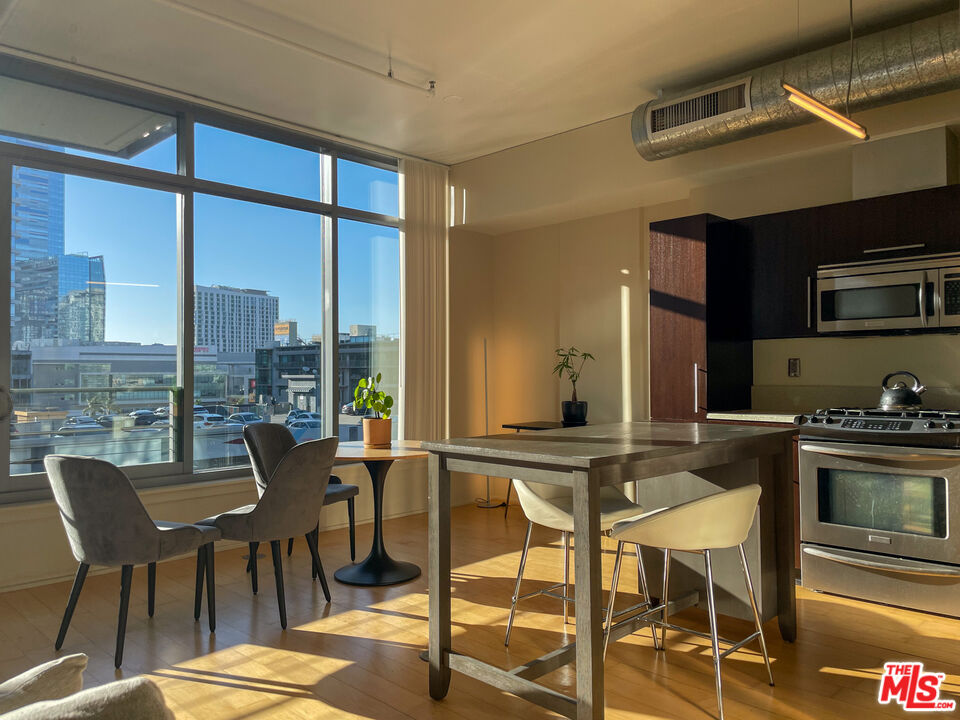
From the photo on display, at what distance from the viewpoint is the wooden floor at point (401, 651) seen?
256 cm

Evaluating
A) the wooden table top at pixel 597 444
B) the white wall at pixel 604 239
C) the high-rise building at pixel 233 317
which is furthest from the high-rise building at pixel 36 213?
the white wall at pixel 604 239

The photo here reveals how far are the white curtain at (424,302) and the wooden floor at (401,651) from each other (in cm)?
210

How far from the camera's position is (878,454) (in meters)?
3.59

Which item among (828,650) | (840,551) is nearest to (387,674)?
(828,650)

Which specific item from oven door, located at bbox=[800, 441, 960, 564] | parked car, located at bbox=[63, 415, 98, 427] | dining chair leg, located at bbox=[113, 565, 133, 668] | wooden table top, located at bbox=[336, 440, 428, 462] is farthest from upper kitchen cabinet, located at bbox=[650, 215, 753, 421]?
parked car, located at bbox=[63, 415, 98, 427]

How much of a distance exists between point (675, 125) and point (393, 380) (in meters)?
3.09

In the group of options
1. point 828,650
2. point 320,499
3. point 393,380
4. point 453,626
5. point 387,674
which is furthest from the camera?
point 393,380

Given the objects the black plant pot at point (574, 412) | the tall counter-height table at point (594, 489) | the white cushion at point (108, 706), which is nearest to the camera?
the white cushion at point (108, 706)

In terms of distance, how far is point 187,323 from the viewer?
4.86m

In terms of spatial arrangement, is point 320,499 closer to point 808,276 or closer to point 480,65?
point 480,65

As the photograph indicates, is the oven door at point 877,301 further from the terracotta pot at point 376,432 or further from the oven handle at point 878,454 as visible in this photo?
the terracotta pot at point 376,432

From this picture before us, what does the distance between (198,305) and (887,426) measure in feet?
14.2

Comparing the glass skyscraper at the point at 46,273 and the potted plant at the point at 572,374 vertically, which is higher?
the glass skyscraper at the point at 46,273

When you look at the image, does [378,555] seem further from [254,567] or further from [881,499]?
[881,499]
